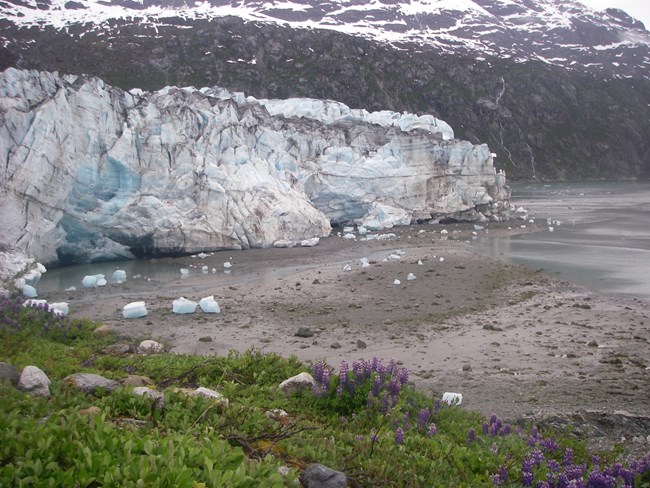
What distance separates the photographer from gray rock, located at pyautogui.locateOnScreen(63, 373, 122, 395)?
477 centimetres

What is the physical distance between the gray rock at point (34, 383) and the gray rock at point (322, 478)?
2378 mm

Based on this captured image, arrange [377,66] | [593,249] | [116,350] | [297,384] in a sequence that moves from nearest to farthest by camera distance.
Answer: [297,384] < [116,350] < [593,249] < [377,66]

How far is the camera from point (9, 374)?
4797 mm

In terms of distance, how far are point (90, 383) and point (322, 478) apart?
2.50 m

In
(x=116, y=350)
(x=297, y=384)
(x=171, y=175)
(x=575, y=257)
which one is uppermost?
(x=171, y=175)

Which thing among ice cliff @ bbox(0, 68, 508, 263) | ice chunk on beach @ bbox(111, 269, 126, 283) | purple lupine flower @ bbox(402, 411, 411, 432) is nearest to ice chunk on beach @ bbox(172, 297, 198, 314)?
ice chunk on beach @ bbox(111, 269, 126, 283)

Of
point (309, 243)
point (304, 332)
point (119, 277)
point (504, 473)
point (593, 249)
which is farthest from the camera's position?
point (309, 243)

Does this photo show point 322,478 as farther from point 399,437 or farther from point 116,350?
point 116,350

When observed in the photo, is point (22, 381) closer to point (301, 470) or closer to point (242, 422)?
point (242, 422)

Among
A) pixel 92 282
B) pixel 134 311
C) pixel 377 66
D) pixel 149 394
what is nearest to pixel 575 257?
pixel 134 311

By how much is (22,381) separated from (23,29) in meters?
98.7

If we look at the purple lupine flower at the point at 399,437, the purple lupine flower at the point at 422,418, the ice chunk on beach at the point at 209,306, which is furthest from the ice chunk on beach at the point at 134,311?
the purple lupine flower at the point at 399,437

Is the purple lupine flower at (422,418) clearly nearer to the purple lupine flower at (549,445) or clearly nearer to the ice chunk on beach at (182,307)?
the purple lupine flower at (549,445)

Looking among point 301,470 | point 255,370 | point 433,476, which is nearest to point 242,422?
point 301,470
